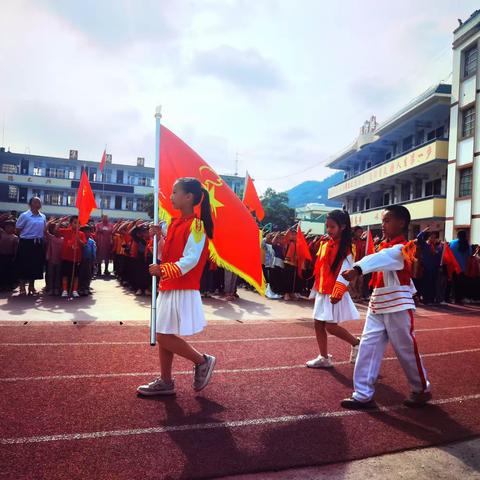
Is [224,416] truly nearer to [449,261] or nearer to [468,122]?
[449,261]

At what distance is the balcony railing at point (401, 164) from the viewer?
21.5m

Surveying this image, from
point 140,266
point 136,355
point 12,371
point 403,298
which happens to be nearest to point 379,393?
point 403,298

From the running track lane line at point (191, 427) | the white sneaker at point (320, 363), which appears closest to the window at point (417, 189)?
the white sneaker at point (320, 363)

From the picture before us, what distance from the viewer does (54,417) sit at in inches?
135

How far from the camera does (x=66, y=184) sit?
50.3m

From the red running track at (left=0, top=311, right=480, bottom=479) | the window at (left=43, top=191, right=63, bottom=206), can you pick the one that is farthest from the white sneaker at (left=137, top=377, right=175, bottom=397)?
the window at (left=43, top=191, right=63, bottom=206)

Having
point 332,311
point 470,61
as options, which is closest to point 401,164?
point 470,61

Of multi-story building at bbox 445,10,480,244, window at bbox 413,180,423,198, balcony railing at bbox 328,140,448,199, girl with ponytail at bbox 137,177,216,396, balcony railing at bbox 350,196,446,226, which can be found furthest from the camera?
window at bbox 413,180,423,198

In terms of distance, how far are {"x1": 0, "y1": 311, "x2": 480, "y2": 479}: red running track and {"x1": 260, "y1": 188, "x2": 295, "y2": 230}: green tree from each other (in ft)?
131

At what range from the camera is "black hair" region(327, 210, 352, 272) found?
504 cm

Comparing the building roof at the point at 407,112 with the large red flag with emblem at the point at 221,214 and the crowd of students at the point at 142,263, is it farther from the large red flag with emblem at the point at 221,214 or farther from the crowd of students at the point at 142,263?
the large red flag with emblem at the point at 221,214

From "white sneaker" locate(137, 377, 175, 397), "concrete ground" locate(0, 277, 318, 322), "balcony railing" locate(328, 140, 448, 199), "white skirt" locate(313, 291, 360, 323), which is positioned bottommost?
"concrete ground" locate(0, 277, 318, 322)

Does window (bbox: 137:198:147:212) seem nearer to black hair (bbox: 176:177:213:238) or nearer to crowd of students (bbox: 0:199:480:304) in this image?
crowd of students (bbox: 0:199:480:304)

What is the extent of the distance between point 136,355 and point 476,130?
63.1ft
